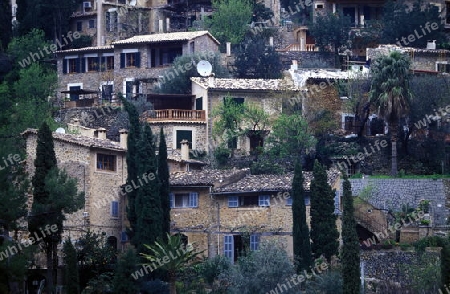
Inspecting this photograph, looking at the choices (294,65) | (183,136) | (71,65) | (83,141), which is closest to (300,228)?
(83,141)

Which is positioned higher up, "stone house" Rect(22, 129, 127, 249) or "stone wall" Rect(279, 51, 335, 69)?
"stone wall" Rect(279, 51, 335, 69)

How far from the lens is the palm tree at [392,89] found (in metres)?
66.7

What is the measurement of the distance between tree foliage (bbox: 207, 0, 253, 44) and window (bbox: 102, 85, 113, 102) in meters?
8.24

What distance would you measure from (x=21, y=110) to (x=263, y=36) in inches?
778

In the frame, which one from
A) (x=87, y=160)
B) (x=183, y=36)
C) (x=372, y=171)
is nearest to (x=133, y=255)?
(x=87, y=160)

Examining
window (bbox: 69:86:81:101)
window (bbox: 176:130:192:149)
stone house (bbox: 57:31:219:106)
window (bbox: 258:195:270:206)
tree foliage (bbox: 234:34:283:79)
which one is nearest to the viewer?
window (bbox: 258:195:270:206)

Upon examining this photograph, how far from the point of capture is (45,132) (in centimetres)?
5300

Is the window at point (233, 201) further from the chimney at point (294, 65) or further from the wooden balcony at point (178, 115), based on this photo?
the chimney at point (294, 65)

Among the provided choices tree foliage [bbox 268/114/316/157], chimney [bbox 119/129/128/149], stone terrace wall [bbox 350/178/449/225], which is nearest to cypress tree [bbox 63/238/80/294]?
chimney [bbox 119/129/128/149]

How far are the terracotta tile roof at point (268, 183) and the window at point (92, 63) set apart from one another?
22511 mm

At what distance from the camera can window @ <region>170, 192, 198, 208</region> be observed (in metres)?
58.5

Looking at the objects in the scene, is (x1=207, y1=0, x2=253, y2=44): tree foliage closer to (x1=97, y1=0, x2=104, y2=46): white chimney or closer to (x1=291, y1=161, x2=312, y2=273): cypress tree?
(x1=97, y1=0, x2=104, y2=46): white chimney

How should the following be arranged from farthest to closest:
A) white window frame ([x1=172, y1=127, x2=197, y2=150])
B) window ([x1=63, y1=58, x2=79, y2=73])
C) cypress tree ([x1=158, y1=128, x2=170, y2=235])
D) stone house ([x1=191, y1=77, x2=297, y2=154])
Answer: window ([x1=63, y1=58, x2=79, y2=73]), stone house ([x1=191, y1=77, x2=297, y2=154]), white window frame ([x1=172, y1=127, x2=197, y2=150]), cypress tree ([x1=158, y1=128, x2=170, y2=235])

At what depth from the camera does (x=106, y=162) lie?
5906 centimetres
